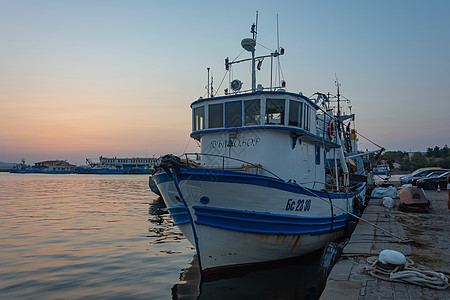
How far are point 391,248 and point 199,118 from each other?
20.8 feet

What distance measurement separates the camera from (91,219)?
17.5m

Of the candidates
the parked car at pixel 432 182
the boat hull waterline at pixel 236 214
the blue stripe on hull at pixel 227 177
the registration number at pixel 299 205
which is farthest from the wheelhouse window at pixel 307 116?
the parked car at pixel 432 182

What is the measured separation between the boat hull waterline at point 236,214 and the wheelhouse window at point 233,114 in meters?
2.51

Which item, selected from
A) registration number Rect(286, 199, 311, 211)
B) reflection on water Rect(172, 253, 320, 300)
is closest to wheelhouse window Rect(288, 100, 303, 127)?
registration number Rect(286, 199, 311, 211)

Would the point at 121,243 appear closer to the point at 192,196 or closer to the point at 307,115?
the point at 192,196

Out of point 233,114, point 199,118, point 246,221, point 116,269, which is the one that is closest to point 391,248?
point 246,221

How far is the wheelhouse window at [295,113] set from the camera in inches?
360

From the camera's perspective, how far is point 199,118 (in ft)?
33.3

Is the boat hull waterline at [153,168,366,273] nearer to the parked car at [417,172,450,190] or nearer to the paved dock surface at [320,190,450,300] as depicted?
the paved dock surface at [320,190,450,300]

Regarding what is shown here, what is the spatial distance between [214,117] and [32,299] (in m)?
6.33

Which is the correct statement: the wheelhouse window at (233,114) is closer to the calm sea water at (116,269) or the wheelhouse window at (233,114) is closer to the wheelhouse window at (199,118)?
the wheelhouse window at (199,118)

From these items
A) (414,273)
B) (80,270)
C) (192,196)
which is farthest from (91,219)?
(414,273)

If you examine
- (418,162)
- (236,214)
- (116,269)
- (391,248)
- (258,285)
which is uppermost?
(418,162)

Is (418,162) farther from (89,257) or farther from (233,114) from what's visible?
(89,257)
